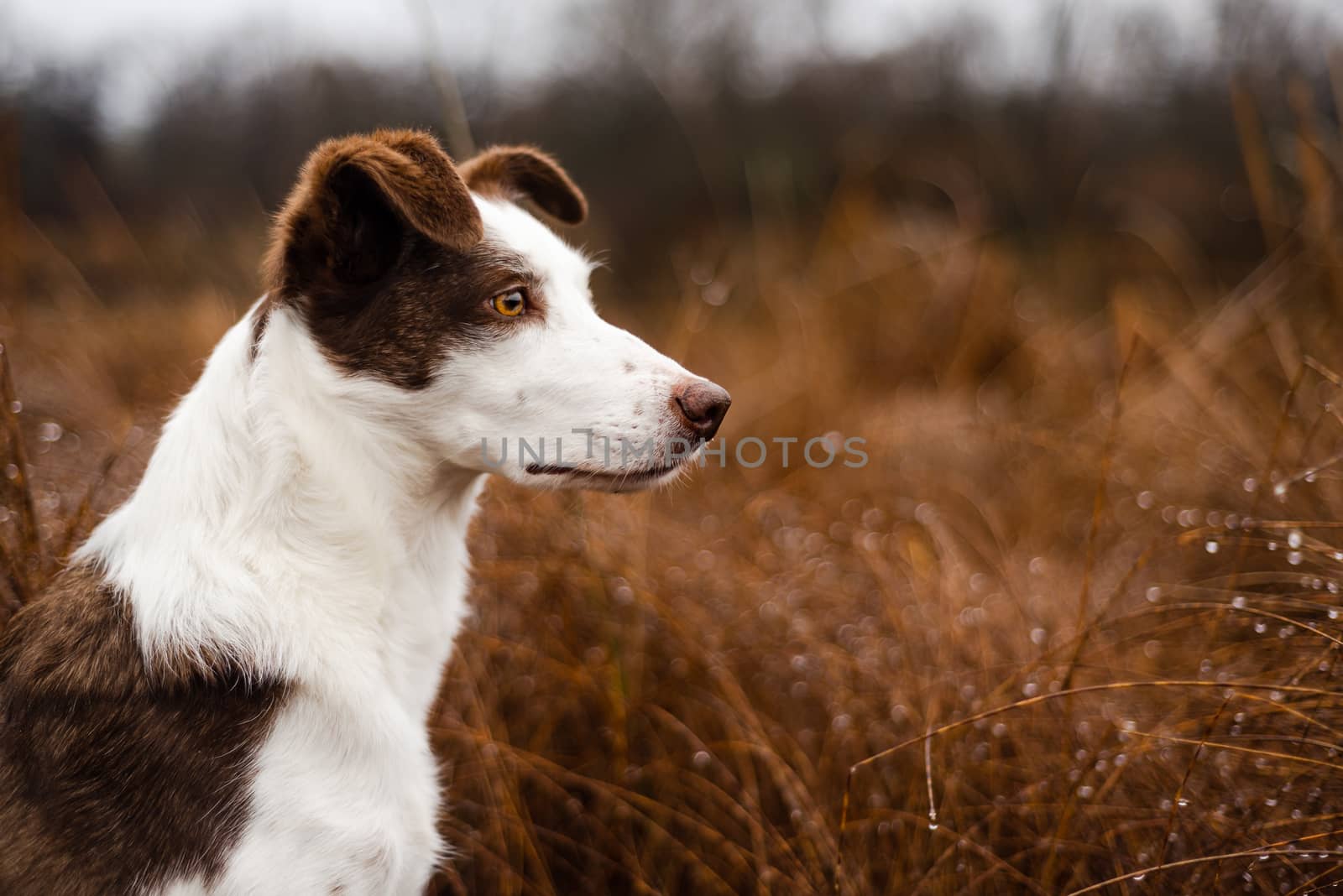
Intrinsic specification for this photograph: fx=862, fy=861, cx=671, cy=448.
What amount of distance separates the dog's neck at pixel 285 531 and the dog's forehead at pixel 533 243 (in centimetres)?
50

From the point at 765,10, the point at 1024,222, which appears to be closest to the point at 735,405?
the point at 1024,222

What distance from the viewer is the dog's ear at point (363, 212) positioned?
6.18ft

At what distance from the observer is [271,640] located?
5.93 ft

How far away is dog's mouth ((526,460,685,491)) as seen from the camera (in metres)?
2.10

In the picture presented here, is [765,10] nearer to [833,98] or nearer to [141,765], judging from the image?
[833,98]

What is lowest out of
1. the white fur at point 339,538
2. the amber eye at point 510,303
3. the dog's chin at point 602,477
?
the white fur at point 339,538

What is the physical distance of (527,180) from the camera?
2805mm

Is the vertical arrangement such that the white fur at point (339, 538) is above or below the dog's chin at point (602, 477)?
below

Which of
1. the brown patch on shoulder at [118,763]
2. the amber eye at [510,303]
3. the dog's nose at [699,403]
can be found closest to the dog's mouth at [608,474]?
the dog's nose at [699,403]

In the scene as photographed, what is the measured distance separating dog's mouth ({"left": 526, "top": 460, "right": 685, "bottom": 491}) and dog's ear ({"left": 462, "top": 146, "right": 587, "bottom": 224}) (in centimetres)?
95

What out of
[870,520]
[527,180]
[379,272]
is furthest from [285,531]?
[870,520]

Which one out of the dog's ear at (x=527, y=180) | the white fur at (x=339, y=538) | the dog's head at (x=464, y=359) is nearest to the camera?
the white fur at (x=339, y=538)

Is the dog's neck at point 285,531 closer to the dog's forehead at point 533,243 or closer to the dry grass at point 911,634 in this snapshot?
the dog's forehead at point 533,243

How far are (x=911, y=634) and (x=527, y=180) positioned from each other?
82.6 inches
